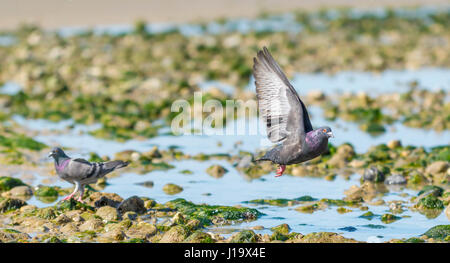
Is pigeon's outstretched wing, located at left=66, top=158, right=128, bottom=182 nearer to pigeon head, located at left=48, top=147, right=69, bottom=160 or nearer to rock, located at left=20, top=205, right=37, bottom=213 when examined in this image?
pigeon head, located at left=48, top=147, right=69, bottom=160

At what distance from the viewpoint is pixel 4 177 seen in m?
11.4

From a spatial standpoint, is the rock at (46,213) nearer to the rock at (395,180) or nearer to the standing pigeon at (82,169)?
the standing pigeon at (82,169)

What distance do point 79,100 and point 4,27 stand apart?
1413 cm

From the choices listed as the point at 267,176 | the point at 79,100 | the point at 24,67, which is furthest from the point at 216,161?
the point at 24,67

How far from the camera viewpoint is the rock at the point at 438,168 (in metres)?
11.9

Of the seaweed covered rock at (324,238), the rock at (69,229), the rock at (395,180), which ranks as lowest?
the seaweed covered rock at (324,238)

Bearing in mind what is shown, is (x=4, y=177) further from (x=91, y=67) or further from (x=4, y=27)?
(x=4, y=27)

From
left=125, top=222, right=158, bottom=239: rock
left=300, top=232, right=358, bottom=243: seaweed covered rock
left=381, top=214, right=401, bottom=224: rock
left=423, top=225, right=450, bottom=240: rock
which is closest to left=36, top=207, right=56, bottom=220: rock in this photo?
left=125, top=222, right=158, bottom=239: rock

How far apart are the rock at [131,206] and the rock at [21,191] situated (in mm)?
1907

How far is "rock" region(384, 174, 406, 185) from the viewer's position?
11609 millimetres

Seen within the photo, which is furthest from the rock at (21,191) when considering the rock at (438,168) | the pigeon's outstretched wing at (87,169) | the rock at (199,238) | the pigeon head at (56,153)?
the rock at (438,168)

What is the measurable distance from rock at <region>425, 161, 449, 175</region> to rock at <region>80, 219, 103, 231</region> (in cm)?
558

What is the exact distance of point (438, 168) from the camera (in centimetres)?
1193

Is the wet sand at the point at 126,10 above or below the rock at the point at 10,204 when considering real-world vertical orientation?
above
